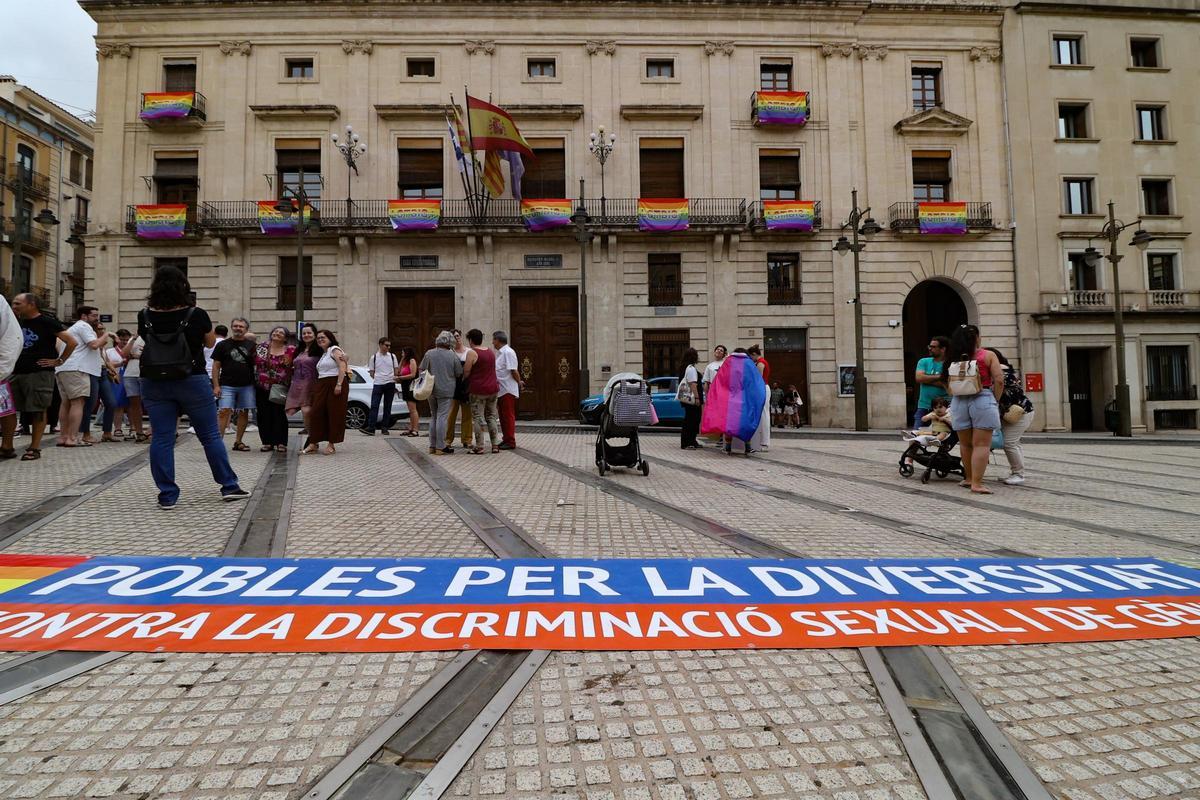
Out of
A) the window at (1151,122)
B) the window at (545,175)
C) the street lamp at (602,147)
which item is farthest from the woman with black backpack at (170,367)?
the window at (1151,122)

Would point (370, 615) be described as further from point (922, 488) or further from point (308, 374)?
point (308, 374)

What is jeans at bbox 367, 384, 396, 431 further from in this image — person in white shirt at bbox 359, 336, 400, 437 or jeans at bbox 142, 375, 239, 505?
jeans at bbox 142, 375, 239, 505

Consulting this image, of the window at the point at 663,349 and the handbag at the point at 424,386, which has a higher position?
the window at the point at 663,349

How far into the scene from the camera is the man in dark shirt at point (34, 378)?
24.0 feet

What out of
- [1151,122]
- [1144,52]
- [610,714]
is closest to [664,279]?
[610,714]

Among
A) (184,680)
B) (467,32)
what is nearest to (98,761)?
(184,680)

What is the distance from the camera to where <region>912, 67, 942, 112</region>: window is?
76.9ft

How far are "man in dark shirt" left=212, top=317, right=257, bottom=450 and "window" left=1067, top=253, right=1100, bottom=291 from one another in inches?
1112

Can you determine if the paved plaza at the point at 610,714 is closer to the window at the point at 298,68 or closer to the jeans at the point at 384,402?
the jeans at the point at 384,402

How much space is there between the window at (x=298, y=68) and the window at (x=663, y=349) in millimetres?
16114

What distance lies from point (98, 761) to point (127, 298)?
26.0m

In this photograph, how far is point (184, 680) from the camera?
2064 millimetres

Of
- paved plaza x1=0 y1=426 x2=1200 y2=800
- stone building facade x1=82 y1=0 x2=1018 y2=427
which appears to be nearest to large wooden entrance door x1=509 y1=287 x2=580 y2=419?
stone building facade x1=82 y1=0 x2=1018 y2=427

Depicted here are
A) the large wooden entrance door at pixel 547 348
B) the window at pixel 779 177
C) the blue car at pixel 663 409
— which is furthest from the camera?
the window at pixel 779 177
